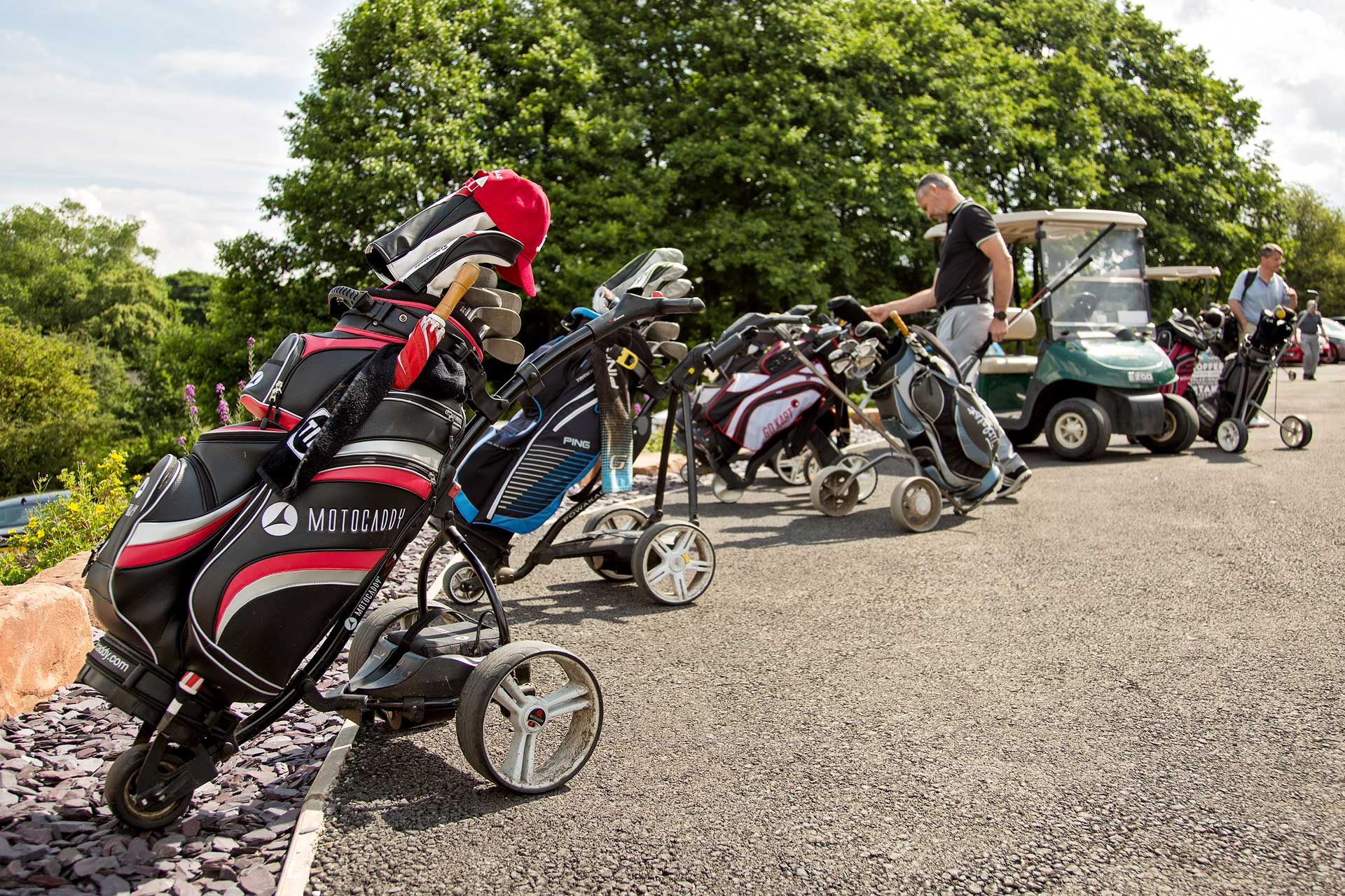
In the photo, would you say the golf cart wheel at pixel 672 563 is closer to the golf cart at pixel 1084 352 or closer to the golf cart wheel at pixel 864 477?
the golf cart wheel at pixel 864 477

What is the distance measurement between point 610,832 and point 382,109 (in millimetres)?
22071

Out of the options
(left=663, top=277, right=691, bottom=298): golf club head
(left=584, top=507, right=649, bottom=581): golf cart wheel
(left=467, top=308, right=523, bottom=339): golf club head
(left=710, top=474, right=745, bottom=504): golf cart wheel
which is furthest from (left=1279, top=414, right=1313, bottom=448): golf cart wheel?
(left=467, top=308, right=523, bottom=339): golf club head

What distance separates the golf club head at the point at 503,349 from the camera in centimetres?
351

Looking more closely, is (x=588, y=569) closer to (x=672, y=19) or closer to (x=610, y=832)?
(x=610, y=832)

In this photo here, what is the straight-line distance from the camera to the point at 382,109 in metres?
22.7

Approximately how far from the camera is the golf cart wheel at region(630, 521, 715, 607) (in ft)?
18.4

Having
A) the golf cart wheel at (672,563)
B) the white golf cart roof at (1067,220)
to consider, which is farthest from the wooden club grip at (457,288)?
the white golf cart roof at (1067,220)

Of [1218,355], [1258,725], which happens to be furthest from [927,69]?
[1258,725]

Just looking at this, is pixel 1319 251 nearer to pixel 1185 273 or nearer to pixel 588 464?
pixel 1185 273

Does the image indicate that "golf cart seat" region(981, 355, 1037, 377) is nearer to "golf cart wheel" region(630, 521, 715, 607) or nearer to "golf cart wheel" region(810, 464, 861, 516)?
"golf cart wheel" region(810, 464, 861, 516)

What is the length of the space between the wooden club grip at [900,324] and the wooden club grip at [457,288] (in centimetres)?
482

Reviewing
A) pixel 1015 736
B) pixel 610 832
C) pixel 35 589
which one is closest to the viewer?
pixel 610 832

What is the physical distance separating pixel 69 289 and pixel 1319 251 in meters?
64.1

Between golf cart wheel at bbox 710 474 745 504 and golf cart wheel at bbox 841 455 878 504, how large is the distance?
0.99m
